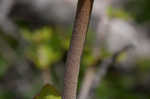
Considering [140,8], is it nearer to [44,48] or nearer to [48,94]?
[44,48]

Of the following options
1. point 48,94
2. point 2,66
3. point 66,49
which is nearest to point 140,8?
point 66,49

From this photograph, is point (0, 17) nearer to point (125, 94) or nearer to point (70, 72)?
point (125, 94)

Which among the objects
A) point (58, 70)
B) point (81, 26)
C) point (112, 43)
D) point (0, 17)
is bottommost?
point (58, 70)

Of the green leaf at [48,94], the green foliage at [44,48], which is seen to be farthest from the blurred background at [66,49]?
the green leaf at [48,94]

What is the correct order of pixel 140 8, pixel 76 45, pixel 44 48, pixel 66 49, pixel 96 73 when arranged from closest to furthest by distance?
pixel 76 45, pixel 96 73, pixel 44 48, pixel 66 49, pixel 140 8

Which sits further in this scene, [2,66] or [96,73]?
[2,66]

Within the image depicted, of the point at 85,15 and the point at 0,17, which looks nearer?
the point at 85,15

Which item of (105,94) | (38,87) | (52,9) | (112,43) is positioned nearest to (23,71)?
(38,87)
